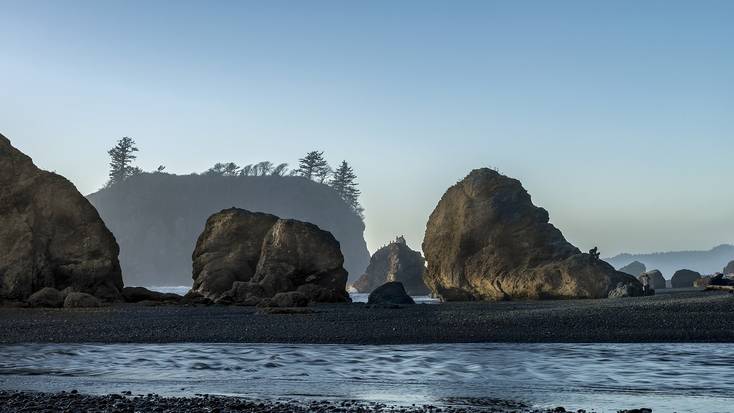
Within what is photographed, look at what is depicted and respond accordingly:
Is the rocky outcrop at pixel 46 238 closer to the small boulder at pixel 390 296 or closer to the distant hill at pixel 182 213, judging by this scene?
the small boulder at pixel 390 296

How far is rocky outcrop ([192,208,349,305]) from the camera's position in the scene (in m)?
46.7

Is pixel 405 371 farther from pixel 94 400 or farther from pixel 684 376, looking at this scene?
pixel 94 400

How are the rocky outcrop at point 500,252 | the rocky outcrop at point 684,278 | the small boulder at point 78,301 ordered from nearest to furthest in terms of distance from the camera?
the small boulder at point 78,301, the rocky outcrop at point 500,252, the rocky outcrop at point 684,278

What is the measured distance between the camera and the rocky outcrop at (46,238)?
41938 millimetres

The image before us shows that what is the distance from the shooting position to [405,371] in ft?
47.8

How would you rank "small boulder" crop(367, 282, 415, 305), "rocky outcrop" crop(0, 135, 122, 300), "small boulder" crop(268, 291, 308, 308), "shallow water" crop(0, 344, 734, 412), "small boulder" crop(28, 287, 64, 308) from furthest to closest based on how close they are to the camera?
"small boulder" crop(367, 282, 415, 305) < "rocky outcrop" crop(0, 135, 122, 300) < "small boulder" crop(28, 287, 64, 308) < "small boulder" crop(268, 291, 308, 308) < "shallow water" crop(0, 344, 734, 412)

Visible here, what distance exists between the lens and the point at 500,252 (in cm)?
5409

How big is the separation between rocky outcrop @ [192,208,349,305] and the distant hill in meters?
114

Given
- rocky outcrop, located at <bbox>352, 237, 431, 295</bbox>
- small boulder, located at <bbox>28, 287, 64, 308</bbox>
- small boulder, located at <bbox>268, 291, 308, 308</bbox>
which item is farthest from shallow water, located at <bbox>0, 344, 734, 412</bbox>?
rocky outcrop, located at <bbox>352, 237, 431, 295</bbox>

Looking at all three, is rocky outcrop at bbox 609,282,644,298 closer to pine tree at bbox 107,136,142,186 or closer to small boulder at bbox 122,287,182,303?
small boulder at bbox 122,287,182,303

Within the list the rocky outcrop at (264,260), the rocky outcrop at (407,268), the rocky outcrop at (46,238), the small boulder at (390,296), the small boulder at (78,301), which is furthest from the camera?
the rocky outcrop at (407,268)

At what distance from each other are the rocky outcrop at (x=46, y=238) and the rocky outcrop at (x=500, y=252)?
24091 millimetres

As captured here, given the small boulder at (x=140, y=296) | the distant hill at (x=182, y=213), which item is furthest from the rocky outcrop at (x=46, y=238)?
the distant hill at (x=182, y=213)

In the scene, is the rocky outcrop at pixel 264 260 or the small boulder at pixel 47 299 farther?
the rocky outcrop at pixel 264 260
